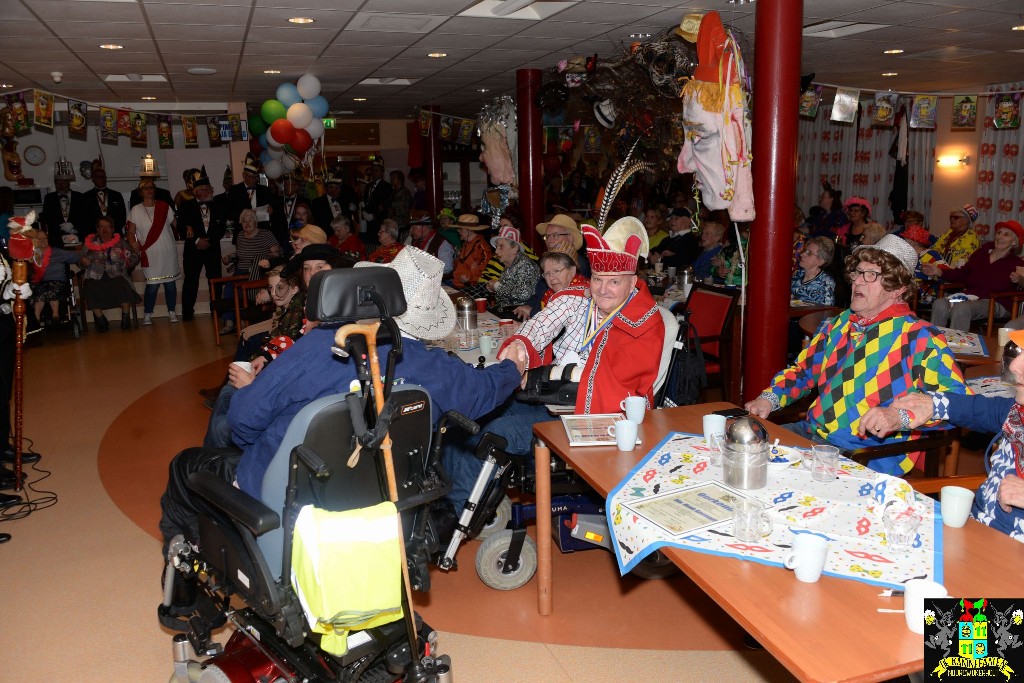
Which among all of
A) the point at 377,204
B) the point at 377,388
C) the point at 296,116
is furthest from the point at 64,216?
the point at 377,388

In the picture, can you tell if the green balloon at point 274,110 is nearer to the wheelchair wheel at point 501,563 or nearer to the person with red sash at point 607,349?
the person with red sash at point 607,349

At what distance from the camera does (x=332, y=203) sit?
39.2 feet

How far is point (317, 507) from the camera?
202 centimetres

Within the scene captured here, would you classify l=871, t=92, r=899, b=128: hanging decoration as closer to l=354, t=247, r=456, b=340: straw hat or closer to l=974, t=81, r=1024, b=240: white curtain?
l=974, t=81, r=1024, b=240: white curtain

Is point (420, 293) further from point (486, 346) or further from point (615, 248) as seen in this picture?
point (486, 346)

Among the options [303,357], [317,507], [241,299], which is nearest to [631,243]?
[303,357]

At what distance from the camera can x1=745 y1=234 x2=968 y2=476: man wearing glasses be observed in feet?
9.05

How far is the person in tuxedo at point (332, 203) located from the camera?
11.3 m

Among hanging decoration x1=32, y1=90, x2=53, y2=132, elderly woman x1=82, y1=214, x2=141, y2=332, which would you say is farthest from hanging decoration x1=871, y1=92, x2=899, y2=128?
hanging decoration x1=32, y1=90, x2=53, y2=132

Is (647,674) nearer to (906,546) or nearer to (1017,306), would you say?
(906,546)

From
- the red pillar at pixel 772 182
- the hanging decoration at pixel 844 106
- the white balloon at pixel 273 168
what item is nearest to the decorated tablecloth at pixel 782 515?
the red pillar at pixel 772 182

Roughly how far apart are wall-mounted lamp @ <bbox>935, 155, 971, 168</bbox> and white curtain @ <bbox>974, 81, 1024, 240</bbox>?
0.26 m

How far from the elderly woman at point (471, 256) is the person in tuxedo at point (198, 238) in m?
3.96

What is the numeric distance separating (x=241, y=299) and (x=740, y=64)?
5.43m
